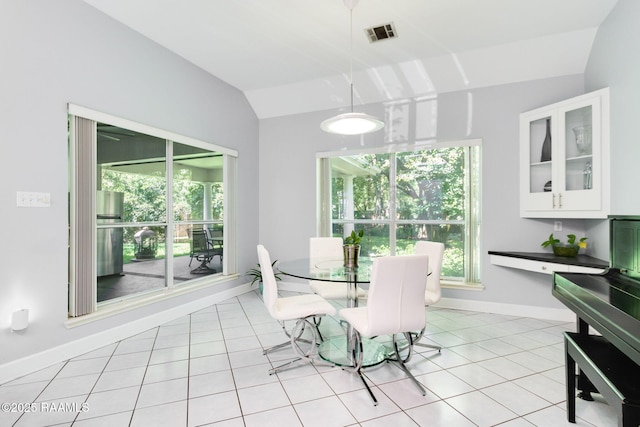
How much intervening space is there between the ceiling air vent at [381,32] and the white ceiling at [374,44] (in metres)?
0.07

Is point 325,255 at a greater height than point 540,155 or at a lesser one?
lesser

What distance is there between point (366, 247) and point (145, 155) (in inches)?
127

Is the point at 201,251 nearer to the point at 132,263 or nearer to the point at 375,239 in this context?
the point at 132,263

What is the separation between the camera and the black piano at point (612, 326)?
4.29ft

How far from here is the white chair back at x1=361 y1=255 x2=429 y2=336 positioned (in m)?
2.05

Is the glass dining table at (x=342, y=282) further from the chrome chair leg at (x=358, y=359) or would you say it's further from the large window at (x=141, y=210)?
the large window at (x=141, y=210)

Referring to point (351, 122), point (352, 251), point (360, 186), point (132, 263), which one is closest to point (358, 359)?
point (352, 251)

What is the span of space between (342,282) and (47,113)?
9.07 feet

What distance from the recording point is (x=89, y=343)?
2.80 m

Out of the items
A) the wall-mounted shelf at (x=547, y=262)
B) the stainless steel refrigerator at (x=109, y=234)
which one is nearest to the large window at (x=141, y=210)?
the stainless steel refrigerator at (x=109, y=234)

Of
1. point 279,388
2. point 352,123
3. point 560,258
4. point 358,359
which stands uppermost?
point 352,123

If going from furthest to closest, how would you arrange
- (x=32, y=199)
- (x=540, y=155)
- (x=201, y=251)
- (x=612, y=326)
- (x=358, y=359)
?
(x=201, y=251) < (x=540, y=155) < (x=32, y=199) < (x=358, y=359) < (x=612, y=326)

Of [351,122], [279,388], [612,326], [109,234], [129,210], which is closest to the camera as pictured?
[612,326]

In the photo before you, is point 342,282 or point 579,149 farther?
point 579,149
